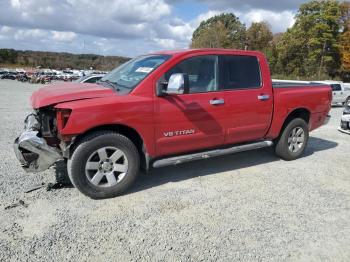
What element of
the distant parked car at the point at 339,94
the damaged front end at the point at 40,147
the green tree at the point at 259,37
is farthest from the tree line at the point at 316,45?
the damaged front end at the point at 40,147

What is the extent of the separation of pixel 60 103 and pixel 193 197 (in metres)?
2.03

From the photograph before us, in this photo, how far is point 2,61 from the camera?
88938 millimetres

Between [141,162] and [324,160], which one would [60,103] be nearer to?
[141,162]

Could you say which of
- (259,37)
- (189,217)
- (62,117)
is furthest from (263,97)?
(259,37)

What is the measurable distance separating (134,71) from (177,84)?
3.17 ft

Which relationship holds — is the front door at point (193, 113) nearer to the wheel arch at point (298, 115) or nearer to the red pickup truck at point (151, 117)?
the red pickup truck at point (151, 117)

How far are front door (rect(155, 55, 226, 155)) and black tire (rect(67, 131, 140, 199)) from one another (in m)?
0.43

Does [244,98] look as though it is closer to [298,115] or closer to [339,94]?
[298,115]

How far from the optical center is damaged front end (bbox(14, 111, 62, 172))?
409 cm

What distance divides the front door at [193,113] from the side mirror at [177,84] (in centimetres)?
25

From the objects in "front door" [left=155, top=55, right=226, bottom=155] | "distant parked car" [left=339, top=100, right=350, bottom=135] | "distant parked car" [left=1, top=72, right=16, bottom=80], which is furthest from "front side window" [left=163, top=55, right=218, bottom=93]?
"distant parked car" [left=1, top=72, right=16, bottom=80]

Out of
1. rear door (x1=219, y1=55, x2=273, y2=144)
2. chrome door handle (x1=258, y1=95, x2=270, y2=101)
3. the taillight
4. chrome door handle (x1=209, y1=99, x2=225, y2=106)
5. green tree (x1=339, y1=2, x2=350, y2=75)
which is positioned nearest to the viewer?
the taillight

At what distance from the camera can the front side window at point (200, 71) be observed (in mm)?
4779

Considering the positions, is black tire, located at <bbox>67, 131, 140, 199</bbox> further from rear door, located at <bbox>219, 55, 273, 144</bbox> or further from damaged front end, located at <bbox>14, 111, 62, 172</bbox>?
rear door, located at <bbox>219, 55, 273, 144</bbox>
